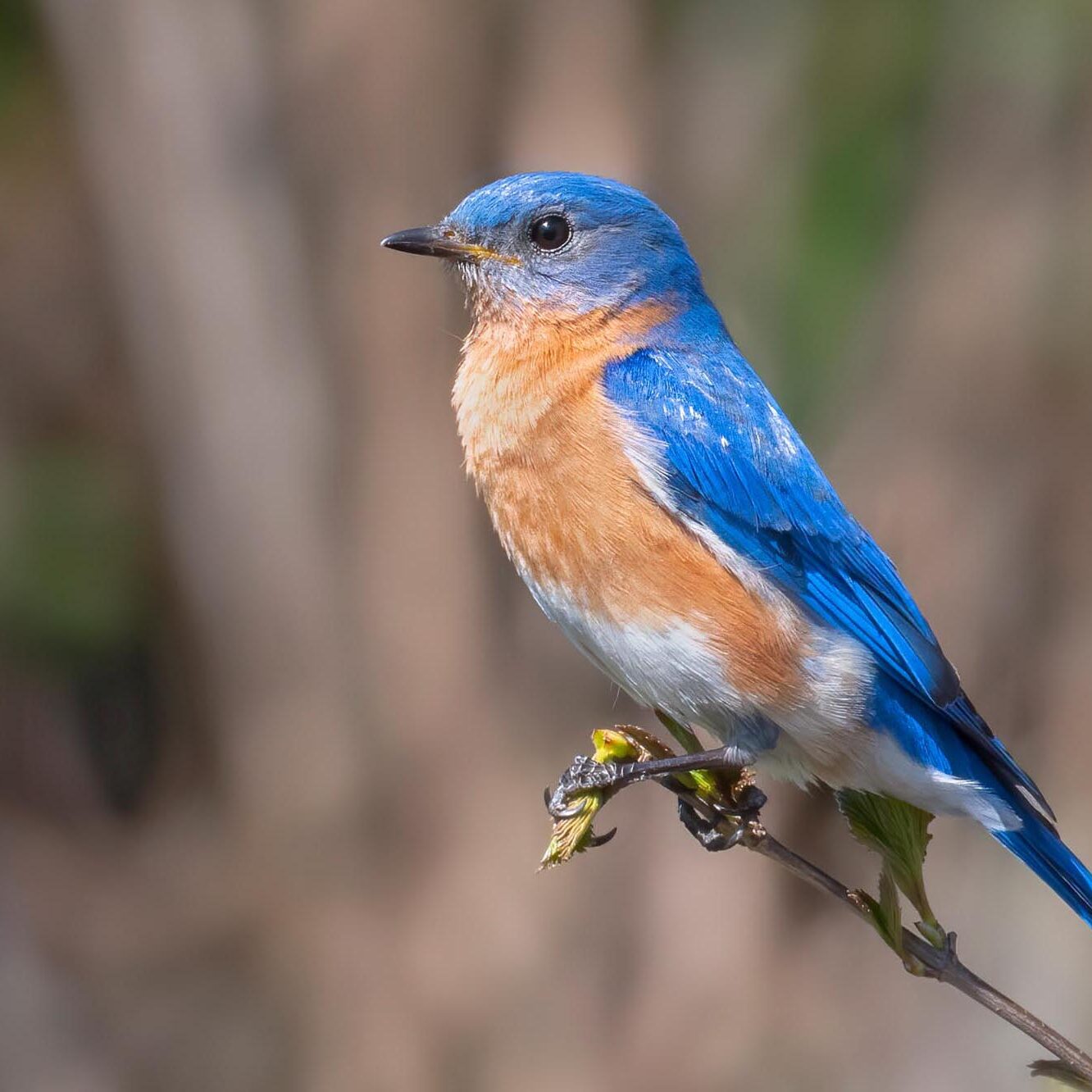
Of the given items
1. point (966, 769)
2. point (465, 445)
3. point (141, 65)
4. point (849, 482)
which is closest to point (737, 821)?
point (966, 769)

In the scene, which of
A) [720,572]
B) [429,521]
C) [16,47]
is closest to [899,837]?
[720,572]

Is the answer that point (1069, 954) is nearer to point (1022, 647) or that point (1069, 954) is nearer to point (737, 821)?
point (1022, 647)

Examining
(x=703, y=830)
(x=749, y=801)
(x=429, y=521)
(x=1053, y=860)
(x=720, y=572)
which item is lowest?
(x=429, y=521)

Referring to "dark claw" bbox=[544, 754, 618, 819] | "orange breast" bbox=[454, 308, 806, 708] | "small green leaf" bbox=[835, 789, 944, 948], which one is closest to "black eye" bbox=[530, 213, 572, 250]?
"orange breast" bbox=[454, 308, 806, 708]

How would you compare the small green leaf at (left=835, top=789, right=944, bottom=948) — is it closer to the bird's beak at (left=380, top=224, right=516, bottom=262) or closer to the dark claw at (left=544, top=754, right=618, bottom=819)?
the dark claw at (left=544, top=754, right=618, bottom=819)

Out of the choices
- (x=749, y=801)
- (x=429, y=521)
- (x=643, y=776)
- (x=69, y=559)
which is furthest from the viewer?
(x=69, y=559)

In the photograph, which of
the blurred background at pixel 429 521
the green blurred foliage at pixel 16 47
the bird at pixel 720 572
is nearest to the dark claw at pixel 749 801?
the bird at pixel 720 572

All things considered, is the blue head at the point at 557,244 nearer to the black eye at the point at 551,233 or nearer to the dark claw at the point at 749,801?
the black eye at the point at 551,233

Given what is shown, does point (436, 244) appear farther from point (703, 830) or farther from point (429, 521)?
point (429, 521)
